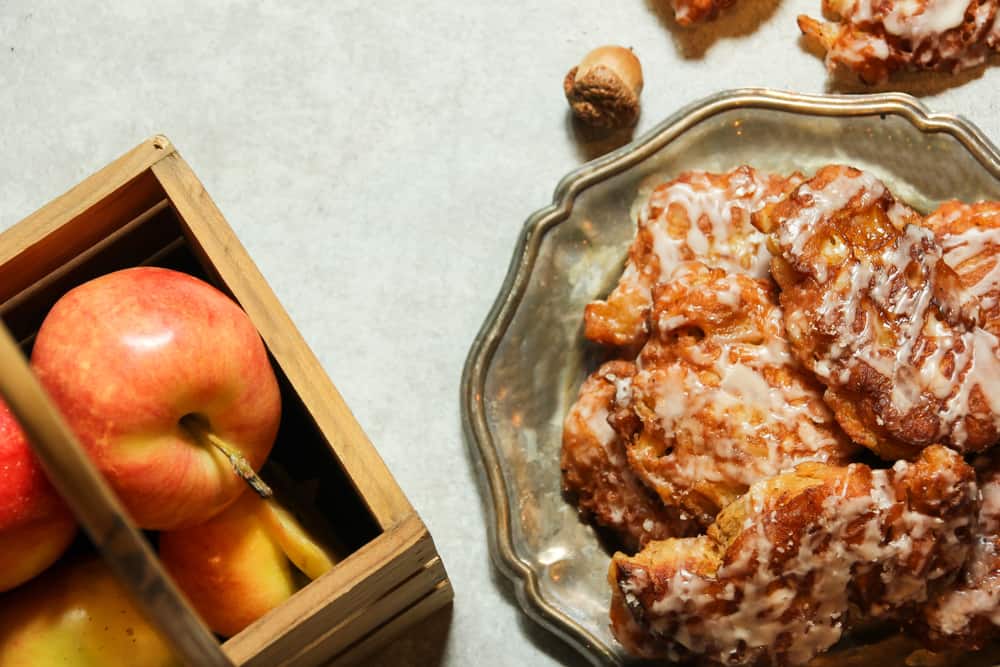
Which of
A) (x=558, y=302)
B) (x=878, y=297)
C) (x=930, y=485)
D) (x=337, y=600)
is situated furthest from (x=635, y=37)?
(x=337, y=600)

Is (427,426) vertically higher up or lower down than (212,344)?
lower down

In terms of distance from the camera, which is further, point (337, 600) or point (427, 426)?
point (427, 426)

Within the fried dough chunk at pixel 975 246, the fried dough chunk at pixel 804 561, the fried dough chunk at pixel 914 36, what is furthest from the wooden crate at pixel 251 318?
the fried dough chunk at pixel 914 36

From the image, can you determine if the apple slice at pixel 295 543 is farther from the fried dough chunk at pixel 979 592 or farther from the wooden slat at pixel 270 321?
the fried dough chunk at pixel 979 592

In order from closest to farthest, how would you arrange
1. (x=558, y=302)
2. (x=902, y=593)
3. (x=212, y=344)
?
1. (x=212, y=344)
2. (x=902, y=593)
3. (x=558, y=302)

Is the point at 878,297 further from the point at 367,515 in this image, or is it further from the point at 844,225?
the point at 367,515

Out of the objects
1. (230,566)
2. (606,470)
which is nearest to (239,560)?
(230,566)
